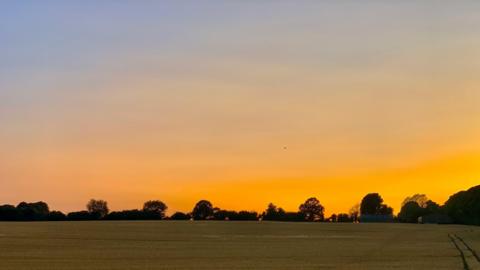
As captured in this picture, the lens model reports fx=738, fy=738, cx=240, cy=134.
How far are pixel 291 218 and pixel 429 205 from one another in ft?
157

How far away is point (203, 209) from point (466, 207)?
180 ft

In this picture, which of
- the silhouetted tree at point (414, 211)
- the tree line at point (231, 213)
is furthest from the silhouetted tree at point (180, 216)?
the silhouetted tree at point (414, 211)

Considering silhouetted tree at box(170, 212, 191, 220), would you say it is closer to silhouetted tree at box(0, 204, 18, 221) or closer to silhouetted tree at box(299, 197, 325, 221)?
silhouetted tree at box(0, 204, 18, 221)

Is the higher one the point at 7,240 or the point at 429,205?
the point at 429,205

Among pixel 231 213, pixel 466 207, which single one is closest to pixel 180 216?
pixel 231 213

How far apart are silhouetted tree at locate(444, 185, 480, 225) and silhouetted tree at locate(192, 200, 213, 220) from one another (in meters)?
50.5

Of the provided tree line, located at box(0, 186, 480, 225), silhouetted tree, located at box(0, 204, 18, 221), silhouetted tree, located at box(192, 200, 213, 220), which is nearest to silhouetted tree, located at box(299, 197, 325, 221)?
tree line, located at box(0, 186, 480, 225)

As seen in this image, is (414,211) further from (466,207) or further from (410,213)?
(466,207)

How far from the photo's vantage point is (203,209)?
16062 cm

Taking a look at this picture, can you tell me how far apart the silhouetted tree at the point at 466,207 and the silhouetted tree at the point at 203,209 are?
5055cm

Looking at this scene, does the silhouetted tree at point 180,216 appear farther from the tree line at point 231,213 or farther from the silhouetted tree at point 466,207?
the silhouetted tree at point 466,207

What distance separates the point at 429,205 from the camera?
178m

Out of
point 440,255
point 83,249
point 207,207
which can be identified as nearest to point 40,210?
point 207,207

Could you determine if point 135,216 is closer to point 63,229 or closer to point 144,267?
point 63,229
